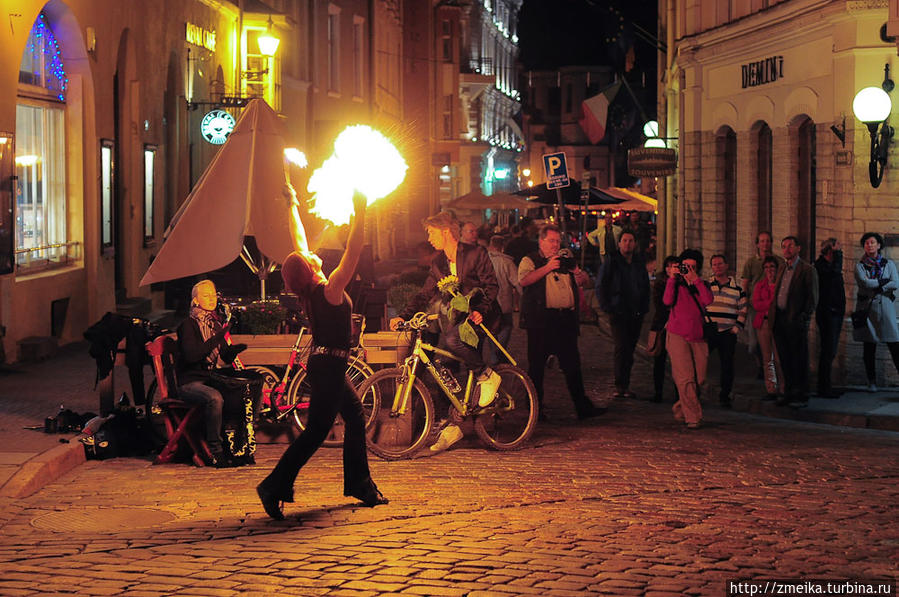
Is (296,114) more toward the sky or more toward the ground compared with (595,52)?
more toward the ground

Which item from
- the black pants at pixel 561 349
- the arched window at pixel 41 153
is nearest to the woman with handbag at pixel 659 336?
the black pants at pixel 561 349

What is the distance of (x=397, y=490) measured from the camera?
970cm

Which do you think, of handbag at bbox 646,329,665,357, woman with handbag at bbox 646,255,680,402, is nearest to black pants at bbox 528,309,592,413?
woman with handbag at bbox 646,255,680,402

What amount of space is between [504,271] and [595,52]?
362 ft

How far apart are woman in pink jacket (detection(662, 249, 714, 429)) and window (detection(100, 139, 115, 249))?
10076mm

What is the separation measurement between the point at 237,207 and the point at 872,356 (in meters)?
7.40

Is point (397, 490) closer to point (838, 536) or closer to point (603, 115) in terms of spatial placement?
point (838, 536)

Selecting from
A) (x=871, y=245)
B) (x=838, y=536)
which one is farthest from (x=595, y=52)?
(x=838, y=536)

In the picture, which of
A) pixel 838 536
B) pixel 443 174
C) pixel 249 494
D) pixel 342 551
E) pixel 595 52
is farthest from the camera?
pixel 595 52

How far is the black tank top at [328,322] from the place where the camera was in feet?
28.8

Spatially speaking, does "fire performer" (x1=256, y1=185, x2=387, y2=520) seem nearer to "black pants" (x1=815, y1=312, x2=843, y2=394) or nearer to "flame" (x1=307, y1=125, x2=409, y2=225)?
"flame" (x1=307, y1=125, x2=409, y2=225)

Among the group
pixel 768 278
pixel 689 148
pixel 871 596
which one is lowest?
pixel 871 596

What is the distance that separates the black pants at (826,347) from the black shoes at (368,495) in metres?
7.83

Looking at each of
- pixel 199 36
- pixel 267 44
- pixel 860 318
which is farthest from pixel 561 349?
pixel 267 44
